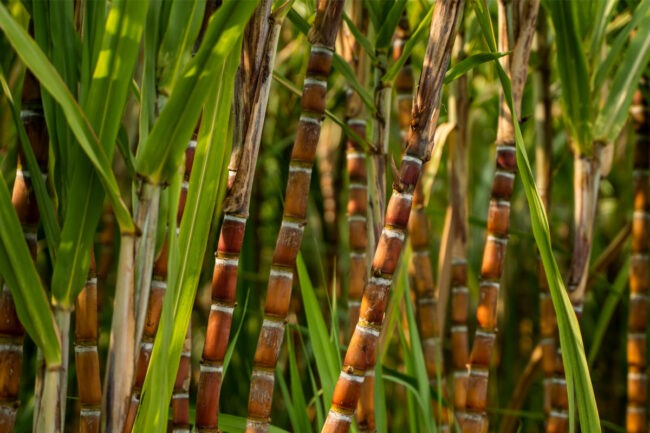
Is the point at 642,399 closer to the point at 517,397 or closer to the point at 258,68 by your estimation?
the point at 517,397

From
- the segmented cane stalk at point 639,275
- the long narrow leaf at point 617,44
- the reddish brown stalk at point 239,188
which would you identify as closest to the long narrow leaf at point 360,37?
the reddish brown stalk at point 239,188

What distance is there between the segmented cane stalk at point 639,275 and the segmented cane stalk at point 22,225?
0.76 metres

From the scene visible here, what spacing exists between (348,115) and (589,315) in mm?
1029

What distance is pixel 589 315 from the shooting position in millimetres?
1557

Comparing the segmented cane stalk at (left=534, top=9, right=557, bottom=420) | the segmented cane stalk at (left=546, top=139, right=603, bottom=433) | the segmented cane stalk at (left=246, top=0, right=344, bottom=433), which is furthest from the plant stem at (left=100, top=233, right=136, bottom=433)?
the segmented cane stalk at (left=534, top=9, right=557, bottom=420)

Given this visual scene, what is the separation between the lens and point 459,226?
2.77ft

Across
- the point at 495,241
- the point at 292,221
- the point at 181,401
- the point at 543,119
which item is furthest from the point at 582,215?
the point at 181,401

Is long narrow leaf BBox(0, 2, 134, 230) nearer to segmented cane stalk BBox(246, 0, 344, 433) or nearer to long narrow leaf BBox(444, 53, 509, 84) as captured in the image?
segmented cane stalk BBox(246, 0, 344, 433)

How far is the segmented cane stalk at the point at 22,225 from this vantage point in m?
0.50

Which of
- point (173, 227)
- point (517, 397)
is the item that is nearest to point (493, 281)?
point (173, 227)

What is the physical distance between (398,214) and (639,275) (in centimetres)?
61

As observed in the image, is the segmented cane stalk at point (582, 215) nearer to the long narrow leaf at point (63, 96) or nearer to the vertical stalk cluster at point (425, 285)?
the vertical stalk cluster at point (425, 285)

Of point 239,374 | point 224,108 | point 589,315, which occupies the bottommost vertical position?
point 239,374

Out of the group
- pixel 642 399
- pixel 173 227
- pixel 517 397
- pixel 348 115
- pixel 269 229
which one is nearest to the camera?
pixel 173 227
